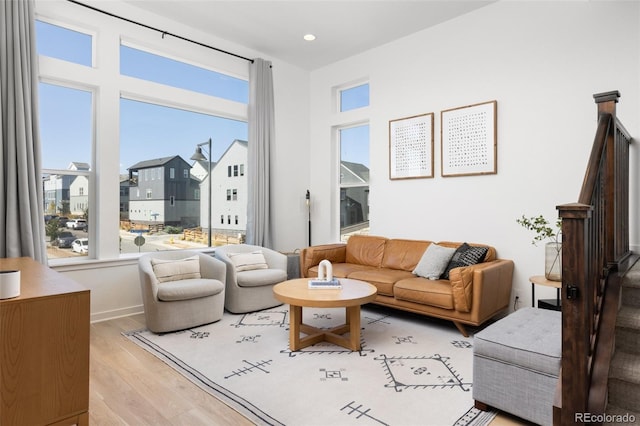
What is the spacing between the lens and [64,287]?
1.71m

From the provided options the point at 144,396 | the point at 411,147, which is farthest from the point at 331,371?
the point at 411,147

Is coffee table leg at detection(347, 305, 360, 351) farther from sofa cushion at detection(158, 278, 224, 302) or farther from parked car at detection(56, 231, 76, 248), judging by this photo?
parked car at detection(56, 231, 76, 248)

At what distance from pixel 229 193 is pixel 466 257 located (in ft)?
10.2

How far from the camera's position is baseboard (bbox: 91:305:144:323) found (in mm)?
3801

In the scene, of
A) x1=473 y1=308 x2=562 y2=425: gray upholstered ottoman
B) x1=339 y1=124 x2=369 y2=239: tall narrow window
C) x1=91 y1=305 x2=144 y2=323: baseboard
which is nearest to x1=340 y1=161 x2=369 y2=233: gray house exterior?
x1=339 y1=124 x2=369 y2=239: tall narrow window

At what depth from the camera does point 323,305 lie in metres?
2.88

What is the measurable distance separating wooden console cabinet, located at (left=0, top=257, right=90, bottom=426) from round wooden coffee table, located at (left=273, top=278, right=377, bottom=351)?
5.10ft

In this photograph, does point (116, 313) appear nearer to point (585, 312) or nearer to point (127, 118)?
point (127, 118)

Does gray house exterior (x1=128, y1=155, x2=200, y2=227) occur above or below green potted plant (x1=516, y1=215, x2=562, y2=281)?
above

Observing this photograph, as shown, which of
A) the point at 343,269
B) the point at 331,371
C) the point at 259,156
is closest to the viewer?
the point at 331,371

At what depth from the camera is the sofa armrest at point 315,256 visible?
4598 millimetres

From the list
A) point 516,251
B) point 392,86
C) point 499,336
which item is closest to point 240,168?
point 392,86

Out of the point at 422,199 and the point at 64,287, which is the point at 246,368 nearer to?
the point at 64,287

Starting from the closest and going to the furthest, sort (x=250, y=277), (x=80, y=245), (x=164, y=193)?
(x=80, y=245) < (x=250, y=277) < (x=164, y=193)
